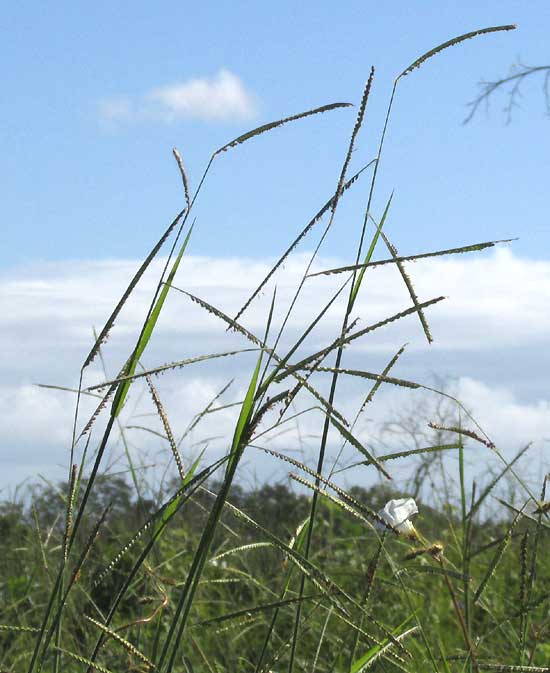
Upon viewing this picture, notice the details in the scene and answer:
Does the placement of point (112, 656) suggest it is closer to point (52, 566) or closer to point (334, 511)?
point (52, 566)

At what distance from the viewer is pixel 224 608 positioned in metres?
3.65

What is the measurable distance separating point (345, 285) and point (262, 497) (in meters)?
4.08

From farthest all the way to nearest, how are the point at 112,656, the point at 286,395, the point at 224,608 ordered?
1. the point at 224,608
2. the point at 112,656
3. the point at 286,395

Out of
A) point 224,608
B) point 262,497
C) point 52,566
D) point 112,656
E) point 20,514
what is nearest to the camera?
point 112,656

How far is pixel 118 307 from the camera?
115 centimetres

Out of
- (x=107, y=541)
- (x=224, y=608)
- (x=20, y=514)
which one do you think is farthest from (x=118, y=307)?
(x=107, y=541)

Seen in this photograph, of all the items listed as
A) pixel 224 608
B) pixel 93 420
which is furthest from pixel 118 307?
pixel 224 608

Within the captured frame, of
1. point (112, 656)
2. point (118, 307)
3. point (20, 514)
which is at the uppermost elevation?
point (118, 307)

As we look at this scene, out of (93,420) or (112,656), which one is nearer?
(93,420)

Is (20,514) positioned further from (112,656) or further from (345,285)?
(345,285)

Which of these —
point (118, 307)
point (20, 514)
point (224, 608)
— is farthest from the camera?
point (20, 514)

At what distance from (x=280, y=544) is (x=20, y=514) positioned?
13.2ft

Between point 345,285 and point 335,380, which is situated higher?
point 345,285

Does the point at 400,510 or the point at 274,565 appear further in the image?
→ the point at 274,565
